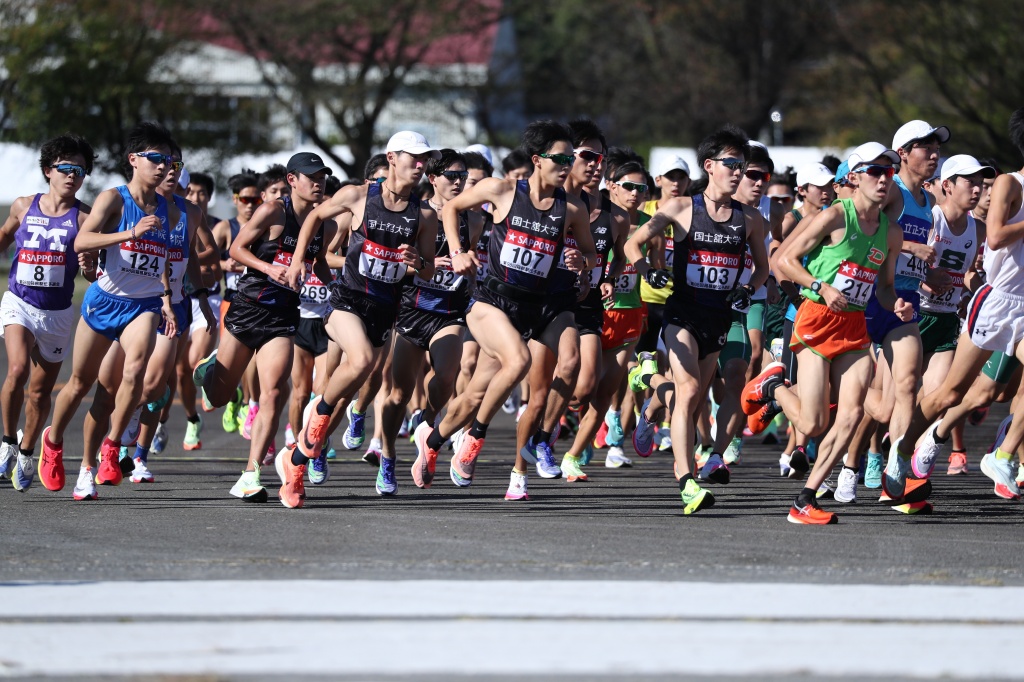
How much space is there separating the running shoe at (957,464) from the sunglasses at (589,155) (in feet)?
12.2

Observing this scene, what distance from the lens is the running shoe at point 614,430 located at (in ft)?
42.8

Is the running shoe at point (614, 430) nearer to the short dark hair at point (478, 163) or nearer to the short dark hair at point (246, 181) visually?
the short dark hair at point (478, 163)

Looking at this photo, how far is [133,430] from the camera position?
1112 centimetres

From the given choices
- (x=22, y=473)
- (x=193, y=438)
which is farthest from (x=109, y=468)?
(x=193, y=438)

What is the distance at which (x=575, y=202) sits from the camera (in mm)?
9945

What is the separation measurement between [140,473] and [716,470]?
3.79 meters

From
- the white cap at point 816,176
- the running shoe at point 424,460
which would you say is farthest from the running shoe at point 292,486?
the white cap at point 816,176

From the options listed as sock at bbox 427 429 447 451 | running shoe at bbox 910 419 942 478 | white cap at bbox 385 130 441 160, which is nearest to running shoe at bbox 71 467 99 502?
sock at bbox 427 429 447 451

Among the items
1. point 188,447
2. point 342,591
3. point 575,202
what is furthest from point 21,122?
point 342,591

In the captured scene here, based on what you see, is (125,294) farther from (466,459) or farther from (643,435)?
(643,435)

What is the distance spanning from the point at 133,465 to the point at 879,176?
17.3 ft

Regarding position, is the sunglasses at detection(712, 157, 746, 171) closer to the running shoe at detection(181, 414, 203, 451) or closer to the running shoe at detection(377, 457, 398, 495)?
the running shoe at detection(377, 457, 398, 495)

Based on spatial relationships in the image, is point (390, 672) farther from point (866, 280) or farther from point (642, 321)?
point (642, 321)

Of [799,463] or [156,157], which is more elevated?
[156,157]
